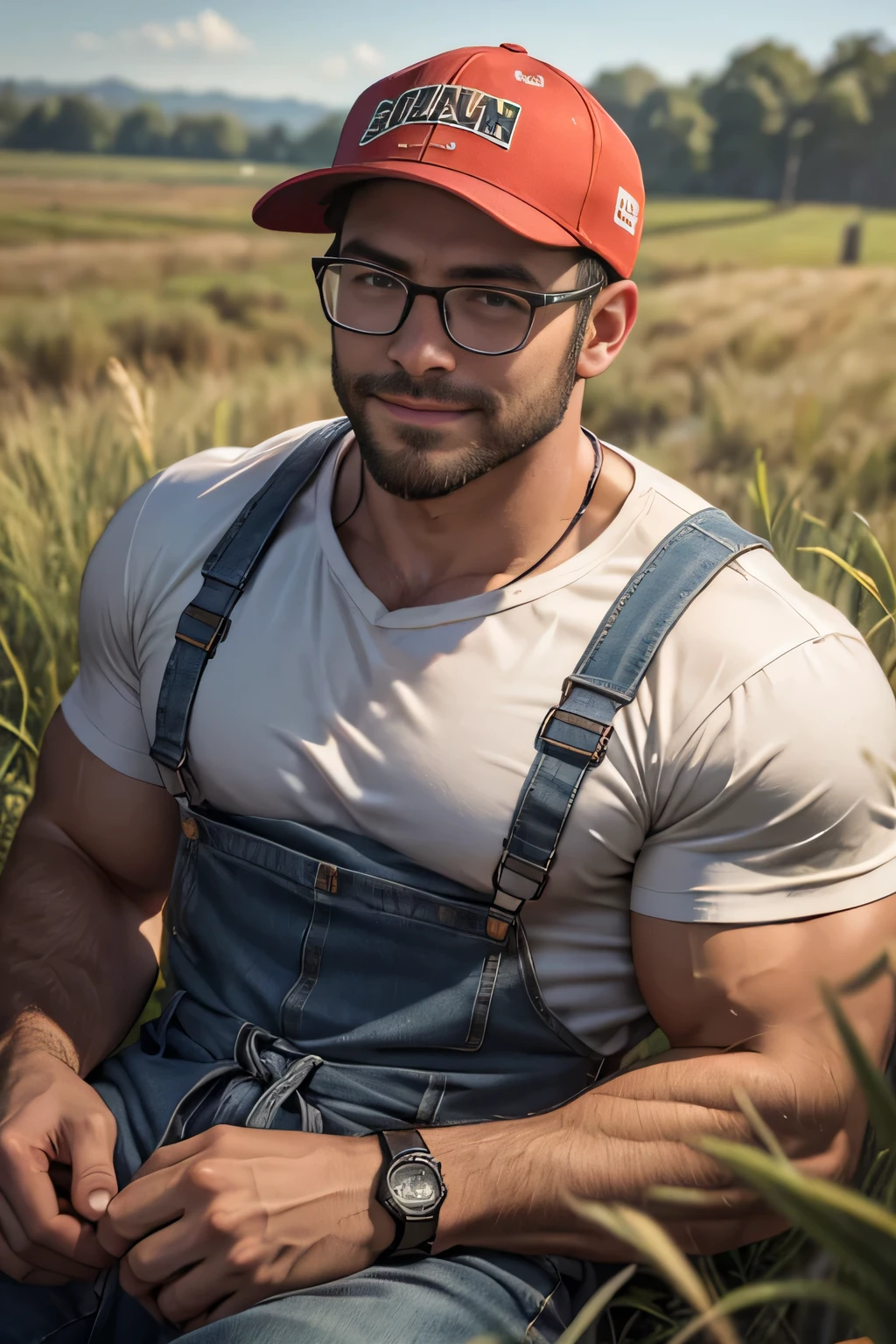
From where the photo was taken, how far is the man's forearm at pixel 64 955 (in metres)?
1.49

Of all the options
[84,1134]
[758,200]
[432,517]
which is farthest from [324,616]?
[758,200]

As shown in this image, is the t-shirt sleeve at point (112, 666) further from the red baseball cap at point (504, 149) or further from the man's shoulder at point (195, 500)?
the red baseball cap at point (504, 149)

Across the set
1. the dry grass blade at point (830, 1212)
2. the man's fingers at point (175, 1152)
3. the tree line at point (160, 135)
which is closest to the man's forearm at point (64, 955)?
the man's fingers at point (175, 1152)

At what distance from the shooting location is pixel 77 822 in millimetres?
1575

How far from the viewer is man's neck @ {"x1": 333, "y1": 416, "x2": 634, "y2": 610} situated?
142cm

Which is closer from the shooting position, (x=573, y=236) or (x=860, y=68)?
(x=573, y=236)

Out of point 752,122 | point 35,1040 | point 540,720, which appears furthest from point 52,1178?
point 752,122

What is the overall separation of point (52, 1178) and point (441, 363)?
39.2 inches

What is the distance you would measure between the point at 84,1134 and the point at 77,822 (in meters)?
0.40

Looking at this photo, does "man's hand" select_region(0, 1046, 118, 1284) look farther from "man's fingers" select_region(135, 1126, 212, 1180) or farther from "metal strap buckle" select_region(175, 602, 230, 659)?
"metal strap buckle" select_region(175, 602, 230, 659)

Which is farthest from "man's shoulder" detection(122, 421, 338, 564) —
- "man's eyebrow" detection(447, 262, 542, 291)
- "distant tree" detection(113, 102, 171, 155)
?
"distant tree" detection(113, 102, 171, 155)

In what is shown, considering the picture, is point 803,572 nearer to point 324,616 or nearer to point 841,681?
point 841,681

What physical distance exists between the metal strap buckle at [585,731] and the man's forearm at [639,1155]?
0.32m

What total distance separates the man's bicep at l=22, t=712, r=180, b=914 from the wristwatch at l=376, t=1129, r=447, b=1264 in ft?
1.82
